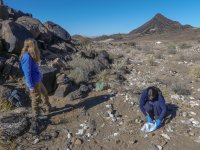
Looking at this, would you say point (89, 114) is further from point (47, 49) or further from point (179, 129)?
point (47, 49)

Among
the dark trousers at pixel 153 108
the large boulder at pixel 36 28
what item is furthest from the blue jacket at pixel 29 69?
the large boulder at pixel 36 28

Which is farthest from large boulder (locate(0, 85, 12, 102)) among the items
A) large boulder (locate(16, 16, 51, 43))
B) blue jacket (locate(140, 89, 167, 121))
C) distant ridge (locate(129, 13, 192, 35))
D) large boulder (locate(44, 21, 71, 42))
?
distant ridge (locate(129, 13, 192, 35))

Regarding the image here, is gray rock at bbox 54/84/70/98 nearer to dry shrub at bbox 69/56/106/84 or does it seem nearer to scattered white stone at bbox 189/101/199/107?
dry shrub at bbox 69/56/106/84

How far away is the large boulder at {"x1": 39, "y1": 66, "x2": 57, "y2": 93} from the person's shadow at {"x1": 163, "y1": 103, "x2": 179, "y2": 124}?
9.17 feet

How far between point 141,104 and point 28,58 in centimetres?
238

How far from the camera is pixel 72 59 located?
1097 cm

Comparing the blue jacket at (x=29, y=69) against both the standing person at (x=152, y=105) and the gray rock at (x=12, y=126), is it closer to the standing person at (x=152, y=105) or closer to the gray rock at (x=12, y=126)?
the gray rock at (x=12, y=126)

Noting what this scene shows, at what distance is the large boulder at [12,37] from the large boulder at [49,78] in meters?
2.20

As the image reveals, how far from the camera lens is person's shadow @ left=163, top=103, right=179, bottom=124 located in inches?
251

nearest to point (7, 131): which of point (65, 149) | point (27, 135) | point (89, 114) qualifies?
point (27, 135)

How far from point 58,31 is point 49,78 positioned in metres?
6.97

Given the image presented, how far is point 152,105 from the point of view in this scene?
6.30m

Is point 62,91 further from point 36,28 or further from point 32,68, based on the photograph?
point 36,28

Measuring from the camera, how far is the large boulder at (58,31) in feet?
46.4
